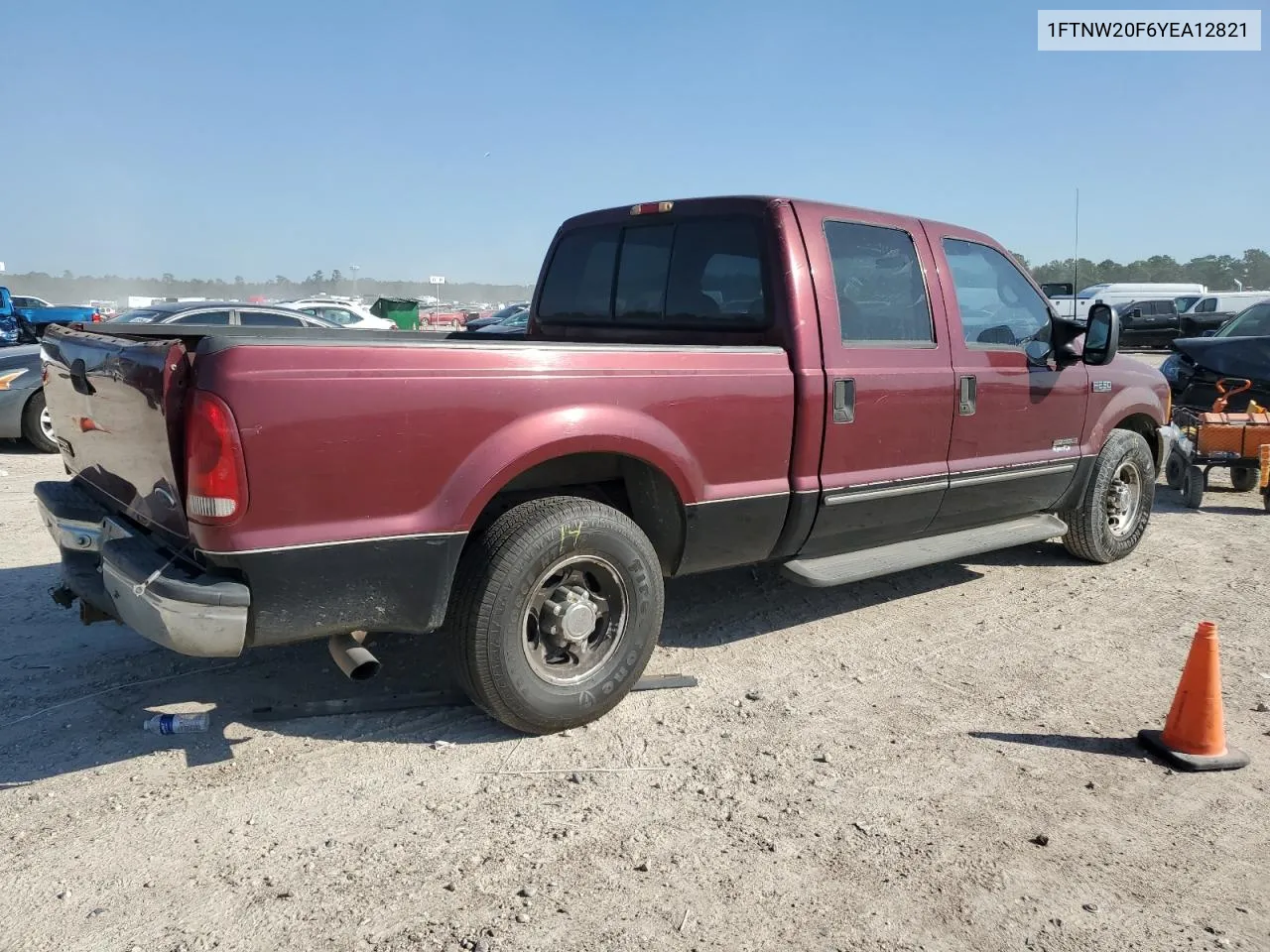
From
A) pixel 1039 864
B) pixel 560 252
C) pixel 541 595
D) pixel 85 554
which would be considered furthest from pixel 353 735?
pixel 560 252

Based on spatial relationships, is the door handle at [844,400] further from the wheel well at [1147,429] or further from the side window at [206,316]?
the side window at [206,316]

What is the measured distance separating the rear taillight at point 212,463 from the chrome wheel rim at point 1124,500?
5.38 meters

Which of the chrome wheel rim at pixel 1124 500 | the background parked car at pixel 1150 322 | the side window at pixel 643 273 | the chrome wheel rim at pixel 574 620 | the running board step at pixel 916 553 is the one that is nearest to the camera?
the chrome wheel rim at pixel 574 620

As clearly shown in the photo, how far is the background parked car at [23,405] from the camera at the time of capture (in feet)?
Answer: 30.6

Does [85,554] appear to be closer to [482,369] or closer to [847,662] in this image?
[482,369]

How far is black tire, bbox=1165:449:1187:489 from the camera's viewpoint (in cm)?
802

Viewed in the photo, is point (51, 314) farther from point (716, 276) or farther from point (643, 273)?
point (716, 276)

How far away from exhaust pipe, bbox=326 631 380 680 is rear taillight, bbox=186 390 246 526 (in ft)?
2.17

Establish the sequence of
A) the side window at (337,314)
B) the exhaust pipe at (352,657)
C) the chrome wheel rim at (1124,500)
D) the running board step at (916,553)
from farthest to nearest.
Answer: the side window at (337,314) < the chrome wheel rim at (1124,500) < the running board step at (916,553) < the exhaust pipe at (352,657)

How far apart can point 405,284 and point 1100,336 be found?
125 m

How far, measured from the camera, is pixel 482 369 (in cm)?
321

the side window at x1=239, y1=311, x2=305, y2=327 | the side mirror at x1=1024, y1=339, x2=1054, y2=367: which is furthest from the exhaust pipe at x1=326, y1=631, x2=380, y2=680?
the side window at x1=239, y1=311, x2=305, y2=327

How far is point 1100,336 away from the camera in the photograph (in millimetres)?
5367

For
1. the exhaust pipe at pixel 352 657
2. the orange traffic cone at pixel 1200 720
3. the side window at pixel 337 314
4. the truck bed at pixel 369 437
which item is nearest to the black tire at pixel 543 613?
the truck bed at pixel 369 437
